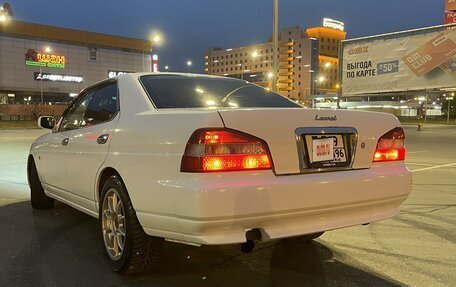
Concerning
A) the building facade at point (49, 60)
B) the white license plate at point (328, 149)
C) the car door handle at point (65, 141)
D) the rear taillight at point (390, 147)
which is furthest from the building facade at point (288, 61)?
the white license plate at point (328, 149)

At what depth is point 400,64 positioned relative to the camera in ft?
63.4

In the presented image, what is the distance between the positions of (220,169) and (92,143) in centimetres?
164

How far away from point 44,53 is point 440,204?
8285 centimetres

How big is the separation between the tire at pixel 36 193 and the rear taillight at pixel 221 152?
3.58 meters

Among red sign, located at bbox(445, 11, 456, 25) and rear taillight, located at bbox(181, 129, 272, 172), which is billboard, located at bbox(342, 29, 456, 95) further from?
red sign, located at bbox(445, 11, 456, 25)

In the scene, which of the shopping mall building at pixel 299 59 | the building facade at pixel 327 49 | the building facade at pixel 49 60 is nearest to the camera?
the building facade at pixel 49 60

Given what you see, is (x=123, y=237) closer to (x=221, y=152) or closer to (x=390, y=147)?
(x=221, y=152)

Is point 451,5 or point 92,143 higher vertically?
point 451,5

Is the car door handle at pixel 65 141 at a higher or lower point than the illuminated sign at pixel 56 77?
lower

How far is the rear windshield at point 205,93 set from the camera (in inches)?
156

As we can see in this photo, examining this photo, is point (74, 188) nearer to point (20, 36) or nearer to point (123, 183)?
point (123, 183)

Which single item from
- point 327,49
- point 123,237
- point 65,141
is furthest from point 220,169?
point 327,49

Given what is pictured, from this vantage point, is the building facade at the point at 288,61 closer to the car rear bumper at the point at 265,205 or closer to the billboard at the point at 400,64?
the billboard at the point at 400,64

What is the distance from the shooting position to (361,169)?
3514mm
